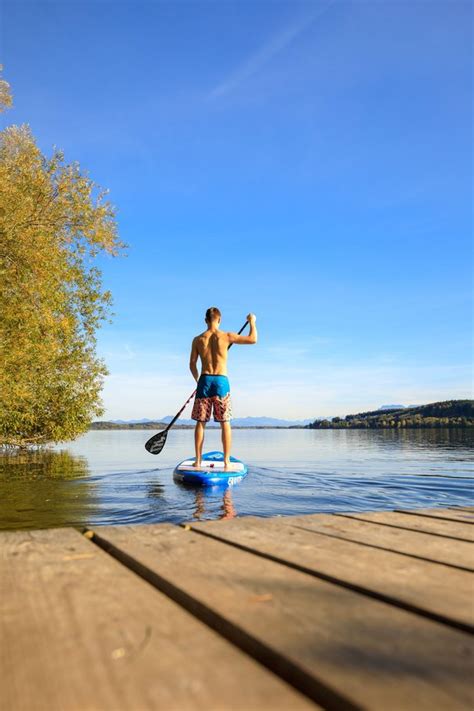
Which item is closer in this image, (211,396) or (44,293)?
(211,396)

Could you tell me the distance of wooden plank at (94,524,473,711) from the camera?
1018mm

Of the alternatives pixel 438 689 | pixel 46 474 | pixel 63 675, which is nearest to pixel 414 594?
pixel 438 689

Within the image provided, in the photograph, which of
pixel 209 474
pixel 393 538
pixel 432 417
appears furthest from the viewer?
pixel 432 417

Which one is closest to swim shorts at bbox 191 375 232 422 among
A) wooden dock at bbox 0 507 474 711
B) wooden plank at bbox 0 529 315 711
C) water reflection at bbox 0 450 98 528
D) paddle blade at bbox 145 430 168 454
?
water reflection at bbox 0 450 98 528

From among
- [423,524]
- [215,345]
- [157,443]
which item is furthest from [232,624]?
[157,443]

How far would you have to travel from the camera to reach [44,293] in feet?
59.0

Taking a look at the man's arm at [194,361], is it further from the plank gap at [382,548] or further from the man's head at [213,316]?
the plank gap at [382,548]

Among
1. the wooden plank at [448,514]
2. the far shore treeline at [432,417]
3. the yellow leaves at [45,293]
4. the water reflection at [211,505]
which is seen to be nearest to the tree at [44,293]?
the yellow leaves at [45,293]

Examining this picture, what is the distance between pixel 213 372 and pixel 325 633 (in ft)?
32.9

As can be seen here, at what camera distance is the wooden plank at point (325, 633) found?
1.02m

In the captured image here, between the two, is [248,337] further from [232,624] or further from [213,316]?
[232,624]

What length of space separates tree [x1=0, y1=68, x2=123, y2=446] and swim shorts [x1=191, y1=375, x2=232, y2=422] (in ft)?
28.4

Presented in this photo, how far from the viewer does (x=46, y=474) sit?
15.7 metres

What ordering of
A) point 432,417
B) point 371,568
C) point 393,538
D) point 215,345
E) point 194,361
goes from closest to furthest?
point 371,568 → point 393,538 → point 215,345 → point 194,361 → point 432,417
